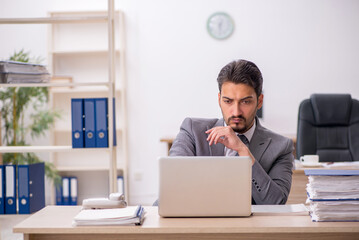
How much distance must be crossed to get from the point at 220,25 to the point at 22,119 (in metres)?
2.31

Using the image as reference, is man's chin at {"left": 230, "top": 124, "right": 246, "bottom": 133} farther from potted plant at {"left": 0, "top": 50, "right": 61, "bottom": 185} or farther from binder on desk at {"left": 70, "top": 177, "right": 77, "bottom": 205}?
binder on desk at {"left": 70, "top": 177, "right": 77, "bottom": 205}

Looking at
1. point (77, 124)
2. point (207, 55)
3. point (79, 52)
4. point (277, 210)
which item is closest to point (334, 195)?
point (277, 210)

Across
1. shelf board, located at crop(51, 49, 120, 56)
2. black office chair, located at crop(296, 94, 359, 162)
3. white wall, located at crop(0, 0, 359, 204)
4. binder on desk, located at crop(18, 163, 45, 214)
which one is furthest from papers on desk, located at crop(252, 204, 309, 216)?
shelf board, located at crop(51, 49, 120, 56)

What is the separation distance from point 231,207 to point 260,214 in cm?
15

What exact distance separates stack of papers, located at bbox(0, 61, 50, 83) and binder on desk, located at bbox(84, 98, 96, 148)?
1.23 feet

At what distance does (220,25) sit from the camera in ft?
17.4

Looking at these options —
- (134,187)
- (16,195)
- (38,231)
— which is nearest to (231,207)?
(38,231)

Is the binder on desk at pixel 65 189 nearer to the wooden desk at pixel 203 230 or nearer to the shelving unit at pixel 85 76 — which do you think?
the shelving unit at pixel 85 76

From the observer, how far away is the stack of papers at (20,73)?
10.3ft

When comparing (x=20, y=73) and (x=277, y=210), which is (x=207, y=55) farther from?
(x=277, y=210)

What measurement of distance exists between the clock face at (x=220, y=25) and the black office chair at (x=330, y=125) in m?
1.90

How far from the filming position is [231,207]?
157 centimetres

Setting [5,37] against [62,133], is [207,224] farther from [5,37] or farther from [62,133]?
[5,37]

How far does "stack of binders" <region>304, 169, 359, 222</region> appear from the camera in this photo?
157 cm
